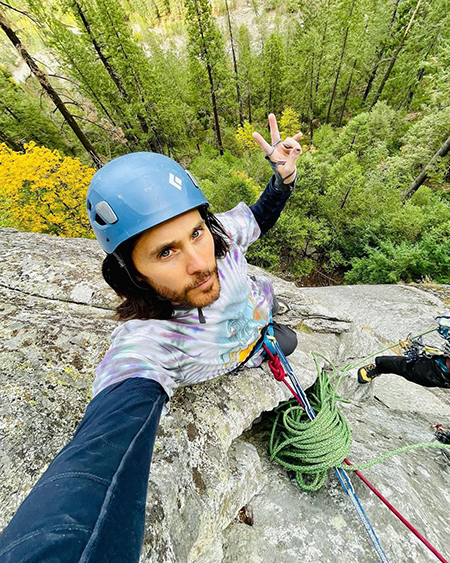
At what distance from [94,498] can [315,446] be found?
1.68 meters

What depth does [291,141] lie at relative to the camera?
87.4 inches

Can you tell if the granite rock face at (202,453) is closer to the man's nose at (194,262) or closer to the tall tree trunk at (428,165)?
the man's nose at (194,262)

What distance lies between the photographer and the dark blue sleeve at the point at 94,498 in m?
0.69

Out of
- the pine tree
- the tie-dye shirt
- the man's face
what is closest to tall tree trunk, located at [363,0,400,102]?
the pine tree

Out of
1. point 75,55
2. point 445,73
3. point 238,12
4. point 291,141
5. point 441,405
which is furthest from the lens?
point 238,12

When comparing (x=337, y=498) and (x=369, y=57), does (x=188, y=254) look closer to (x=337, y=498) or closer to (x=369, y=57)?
(x=337, y=498)

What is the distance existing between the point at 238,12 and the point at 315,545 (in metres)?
83.3

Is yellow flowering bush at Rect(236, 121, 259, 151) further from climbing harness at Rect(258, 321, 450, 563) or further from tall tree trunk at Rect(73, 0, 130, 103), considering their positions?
climbing harness at Rect(258, 321, 450, 563)

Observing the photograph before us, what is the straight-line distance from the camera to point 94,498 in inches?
32.0

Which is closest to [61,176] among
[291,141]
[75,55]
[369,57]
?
[75,55]

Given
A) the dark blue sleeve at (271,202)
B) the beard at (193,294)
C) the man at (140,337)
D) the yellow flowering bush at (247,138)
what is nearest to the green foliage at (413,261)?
the dark blue sleeve at (271,202)

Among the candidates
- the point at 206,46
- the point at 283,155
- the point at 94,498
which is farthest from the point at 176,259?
the point at 206,46

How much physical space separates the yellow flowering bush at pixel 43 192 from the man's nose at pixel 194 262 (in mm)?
10822

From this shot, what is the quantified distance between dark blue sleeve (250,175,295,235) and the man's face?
108 centimetres
